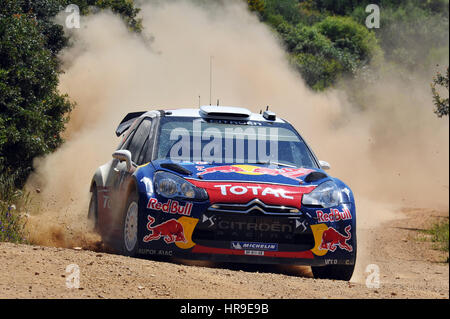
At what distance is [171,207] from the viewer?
7.45 m

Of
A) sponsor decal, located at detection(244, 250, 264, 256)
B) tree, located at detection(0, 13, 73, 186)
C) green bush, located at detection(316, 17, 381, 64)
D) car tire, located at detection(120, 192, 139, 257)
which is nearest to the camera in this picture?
sponsor decal, located at detection(244, 250, 264, 256)

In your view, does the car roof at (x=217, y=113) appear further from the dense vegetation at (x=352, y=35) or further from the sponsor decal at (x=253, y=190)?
the dense vegetation at (x=352, y=35)

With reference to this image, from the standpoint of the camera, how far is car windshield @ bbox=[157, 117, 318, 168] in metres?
8.41

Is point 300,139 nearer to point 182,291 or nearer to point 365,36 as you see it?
point 182,291

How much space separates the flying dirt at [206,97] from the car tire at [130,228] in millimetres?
3582

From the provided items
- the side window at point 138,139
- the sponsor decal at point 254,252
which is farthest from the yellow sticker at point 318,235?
the side window at point 138,139

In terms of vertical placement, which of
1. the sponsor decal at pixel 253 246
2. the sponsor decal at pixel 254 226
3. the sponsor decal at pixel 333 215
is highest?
the sponsor decal at pixel 333 215

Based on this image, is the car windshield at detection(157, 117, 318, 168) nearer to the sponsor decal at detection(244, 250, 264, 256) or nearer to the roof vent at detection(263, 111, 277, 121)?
the roof vent at detection(263, 111, 277, 121)

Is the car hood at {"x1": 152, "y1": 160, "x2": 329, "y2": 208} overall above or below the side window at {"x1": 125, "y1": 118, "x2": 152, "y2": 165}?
below

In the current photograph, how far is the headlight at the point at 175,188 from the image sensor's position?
7465 millimetres

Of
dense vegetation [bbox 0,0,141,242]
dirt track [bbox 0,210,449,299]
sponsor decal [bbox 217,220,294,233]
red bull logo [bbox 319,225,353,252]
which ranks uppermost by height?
dense vegetation [bbox 0,0,141,242]

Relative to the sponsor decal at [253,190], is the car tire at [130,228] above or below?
below

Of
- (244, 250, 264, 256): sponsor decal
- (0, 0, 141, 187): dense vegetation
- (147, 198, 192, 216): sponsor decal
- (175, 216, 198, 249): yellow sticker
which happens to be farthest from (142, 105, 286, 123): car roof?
(0, 0, 141, 187): dense vegetation

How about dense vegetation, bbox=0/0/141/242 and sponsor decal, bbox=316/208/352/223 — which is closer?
sponsor decal, bbox=316/208/352/223
